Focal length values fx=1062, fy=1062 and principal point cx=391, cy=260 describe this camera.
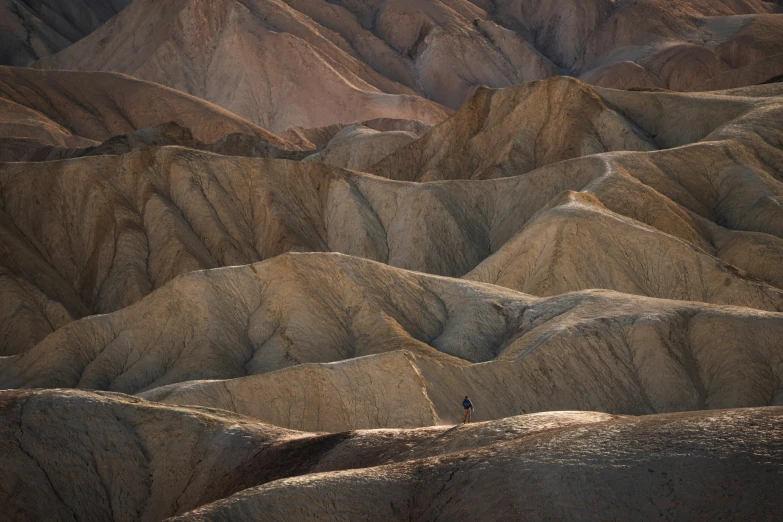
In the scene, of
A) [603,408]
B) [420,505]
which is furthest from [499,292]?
[420,505]

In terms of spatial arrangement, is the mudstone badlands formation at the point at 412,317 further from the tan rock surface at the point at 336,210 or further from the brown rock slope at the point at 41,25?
the brown rock slope at the point at 41,25

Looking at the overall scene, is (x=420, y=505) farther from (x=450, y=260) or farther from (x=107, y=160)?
(x=107, y=160)

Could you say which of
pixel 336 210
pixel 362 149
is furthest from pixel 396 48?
pixel 336 210

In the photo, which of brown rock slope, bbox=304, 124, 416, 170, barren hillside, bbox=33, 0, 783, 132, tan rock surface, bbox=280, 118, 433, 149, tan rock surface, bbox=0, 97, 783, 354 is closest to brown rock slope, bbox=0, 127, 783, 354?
tan rock surface, bbox=0, 97, 783, 354

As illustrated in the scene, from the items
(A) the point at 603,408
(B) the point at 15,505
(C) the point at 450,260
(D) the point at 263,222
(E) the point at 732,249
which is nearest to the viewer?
(B) the point at 15,505

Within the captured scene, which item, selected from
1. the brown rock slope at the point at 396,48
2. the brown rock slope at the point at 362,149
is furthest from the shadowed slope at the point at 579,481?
the brown rock slope at the point at 396,48

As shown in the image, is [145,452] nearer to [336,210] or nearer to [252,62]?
[336,210]

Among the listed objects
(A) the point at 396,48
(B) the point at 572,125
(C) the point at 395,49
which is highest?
(B) the point at 572,125
